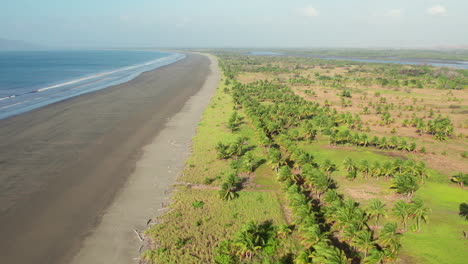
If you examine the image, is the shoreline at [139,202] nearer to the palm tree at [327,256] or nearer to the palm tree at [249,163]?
the palm tree at [249,163]

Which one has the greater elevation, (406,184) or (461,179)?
(406,184)

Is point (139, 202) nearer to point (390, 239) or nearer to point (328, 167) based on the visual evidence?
point (328, 167)

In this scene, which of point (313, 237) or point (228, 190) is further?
point (228, 190)

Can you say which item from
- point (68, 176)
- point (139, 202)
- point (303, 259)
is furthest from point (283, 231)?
point (68, 176)

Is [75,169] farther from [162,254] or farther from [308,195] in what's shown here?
[308,195]

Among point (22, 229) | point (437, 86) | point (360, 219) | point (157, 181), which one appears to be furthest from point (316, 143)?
point (437, 86)

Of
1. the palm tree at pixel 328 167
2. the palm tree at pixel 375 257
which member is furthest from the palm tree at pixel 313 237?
the palm tree at pixel 328 167
